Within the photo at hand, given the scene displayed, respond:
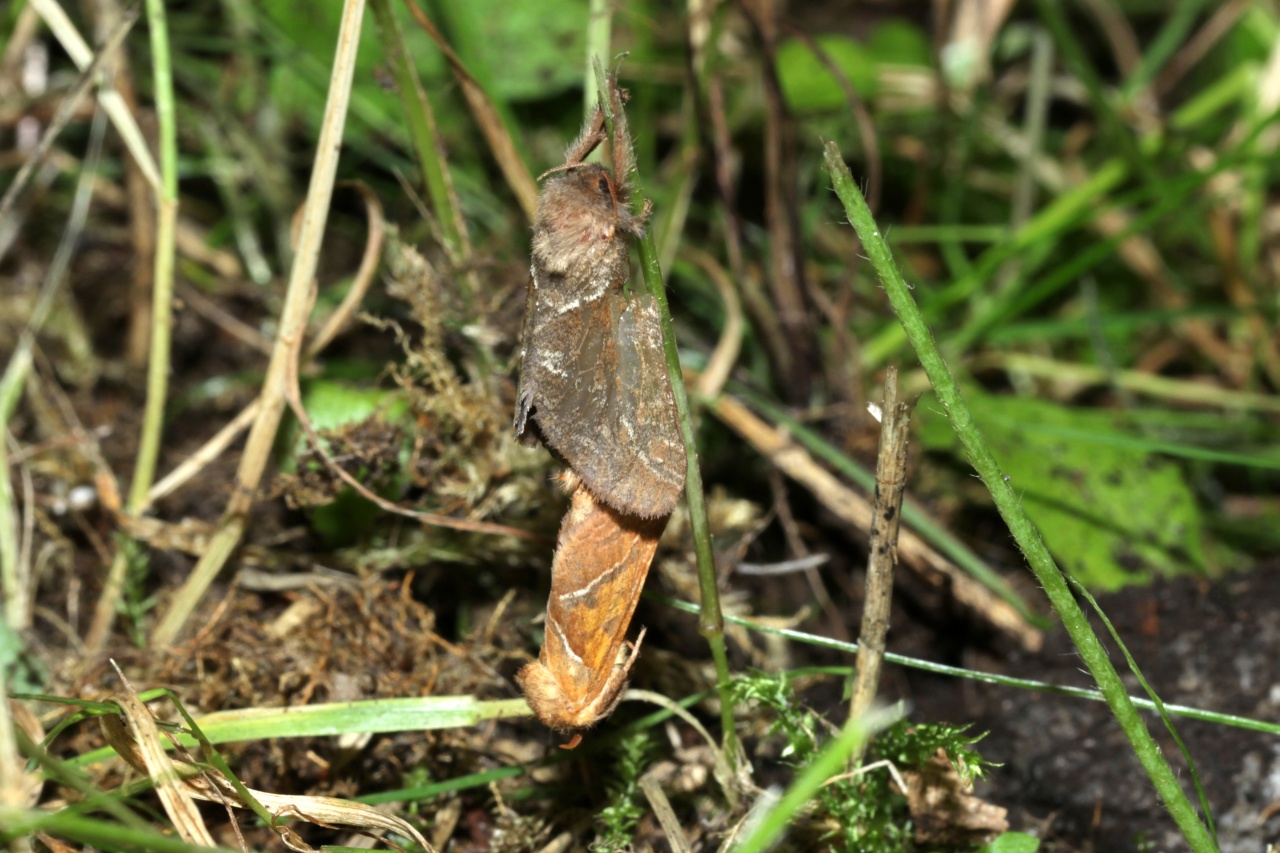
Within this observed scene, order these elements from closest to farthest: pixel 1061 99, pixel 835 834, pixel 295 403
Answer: pixel 835 834 < pixel 295 403 < pixel 1061 99

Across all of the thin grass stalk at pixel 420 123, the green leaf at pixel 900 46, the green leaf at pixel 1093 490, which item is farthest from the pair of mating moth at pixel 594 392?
the green leaf at pixel 900 46

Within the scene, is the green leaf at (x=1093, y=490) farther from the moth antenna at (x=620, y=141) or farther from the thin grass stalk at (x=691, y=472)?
the moth antenna at (x=620, y=141)

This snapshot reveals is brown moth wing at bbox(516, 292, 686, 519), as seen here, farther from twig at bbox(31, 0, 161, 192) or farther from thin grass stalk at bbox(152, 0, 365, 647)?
twig at bbox(31, 0, 161, 192)

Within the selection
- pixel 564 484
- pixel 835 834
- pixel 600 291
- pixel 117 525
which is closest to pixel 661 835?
pixel 835 834

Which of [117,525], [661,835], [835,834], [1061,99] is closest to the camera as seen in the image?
[835,834]

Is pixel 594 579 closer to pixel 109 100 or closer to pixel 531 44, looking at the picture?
pixel 109 100

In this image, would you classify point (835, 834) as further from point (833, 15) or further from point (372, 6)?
point (833, 15)

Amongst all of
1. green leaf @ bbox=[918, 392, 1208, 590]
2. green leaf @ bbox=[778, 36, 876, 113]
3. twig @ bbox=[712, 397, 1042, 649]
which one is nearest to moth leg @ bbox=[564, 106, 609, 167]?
twig @ bbox=[712, 397, 1042, 649]
